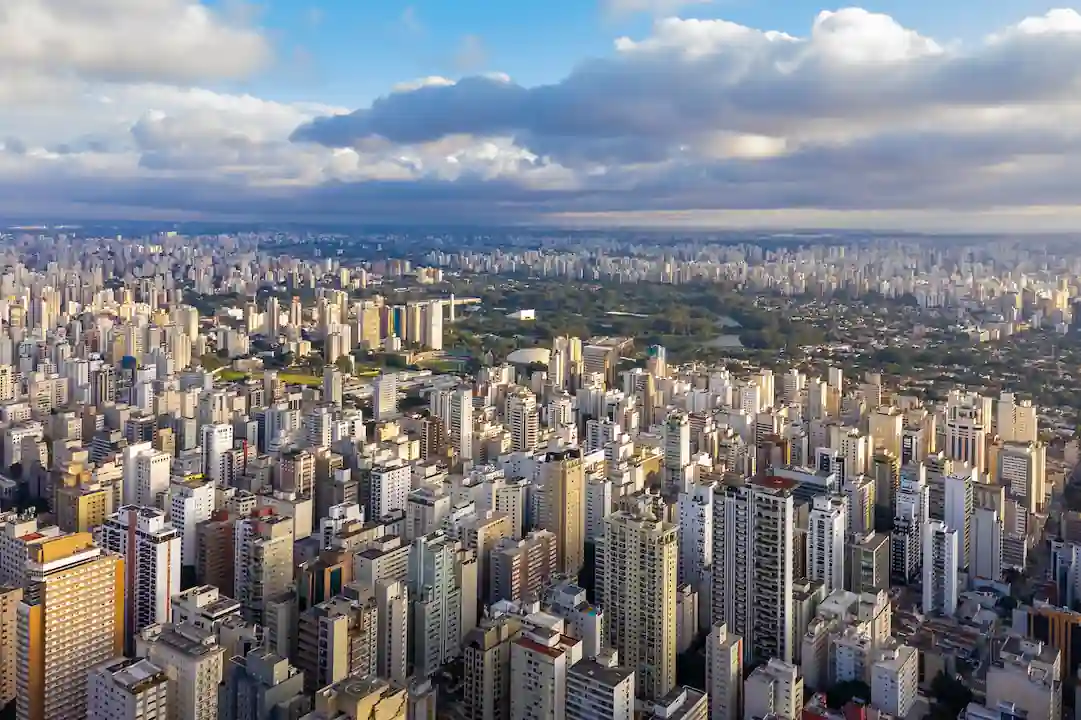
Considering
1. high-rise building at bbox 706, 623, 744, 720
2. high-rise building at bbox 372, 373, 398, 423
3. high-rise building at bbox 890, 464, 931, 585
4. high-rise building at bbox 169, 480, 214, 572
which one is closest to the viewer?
high-rise building at bbox 706, 623, 744, 720

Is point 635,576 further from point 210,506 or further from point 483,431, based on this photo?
point 483,431

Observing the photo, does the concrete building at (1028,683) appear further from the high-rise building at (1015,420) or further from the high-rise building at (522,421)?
the high-rise building at (522,421)

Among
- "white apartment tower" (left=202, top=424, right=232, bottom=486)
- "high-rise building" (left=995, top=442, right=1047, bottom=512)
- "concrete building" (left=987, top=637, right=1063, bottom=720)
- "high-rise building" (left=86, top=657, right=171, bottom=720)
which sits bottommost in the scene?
"concrete building" (left=987, top=637, right=1063, bottom=720)

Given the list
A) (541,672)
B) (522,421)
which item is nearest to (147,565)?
(541,672)

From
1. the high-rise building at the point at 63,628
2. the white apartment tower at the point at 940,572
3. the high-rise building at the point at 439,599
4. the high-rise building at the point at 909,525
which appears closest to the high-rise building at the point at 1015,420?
the high-rise building at the point at 909,525

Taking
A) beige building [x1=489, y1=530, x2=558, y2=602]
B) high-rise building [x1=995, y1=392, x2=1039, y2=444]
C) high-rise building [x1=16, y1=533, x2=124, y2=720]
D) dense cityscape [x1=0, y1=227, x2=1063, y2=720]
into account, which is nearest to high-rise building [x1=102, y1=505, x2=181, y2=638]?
dense cityscape [x1=0, y1=227, x2=1063, y2=720]

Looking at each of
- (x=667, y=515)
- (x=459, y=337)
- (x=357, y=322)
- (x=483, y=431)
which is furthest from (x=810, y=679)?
(x=357, y=322)

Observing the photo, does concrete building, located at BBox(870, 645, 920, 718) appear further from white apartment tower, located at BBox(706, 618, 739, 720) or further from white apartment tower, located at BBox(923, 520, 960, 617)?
white apartment tower, located at BBox(923, 520, 960, 617)
